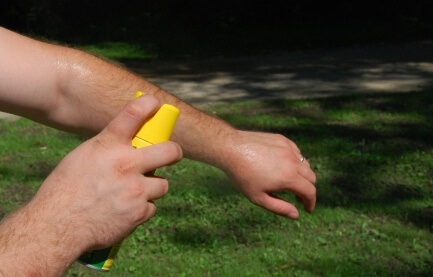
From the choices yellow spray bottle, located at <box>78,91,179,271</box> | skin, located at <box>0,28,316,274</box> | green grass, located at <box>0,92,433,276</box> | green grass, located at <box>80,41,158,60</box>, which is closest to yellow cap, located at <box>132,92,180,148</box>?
yellow spray bottle, located at <box>78,91,179,271</box>

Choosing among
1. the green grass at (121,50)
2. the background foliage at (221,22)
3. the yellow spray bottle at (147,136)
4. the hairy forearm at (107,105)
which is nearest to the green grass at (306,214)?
the hairy forearm at (107,105)

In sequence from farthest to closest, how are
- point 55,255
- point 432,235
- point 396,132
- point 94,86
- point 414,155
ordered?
point 396,132 < point 414,155 < point 432,235 < point 94,86 < point 55,255

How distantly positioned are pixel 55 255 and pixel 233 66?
969cm

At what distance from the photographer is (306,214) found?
5531 millimetres

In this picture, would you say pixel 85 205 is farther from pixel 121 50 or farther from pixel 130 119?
pixel 121 50

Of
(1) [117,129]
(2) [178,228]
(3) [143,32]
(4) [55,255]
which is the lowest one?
(3) [143,32]

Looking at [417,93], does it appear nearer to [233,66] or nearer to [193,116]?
[233,66]

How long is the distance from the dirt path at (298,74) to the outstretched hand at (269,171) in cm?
609

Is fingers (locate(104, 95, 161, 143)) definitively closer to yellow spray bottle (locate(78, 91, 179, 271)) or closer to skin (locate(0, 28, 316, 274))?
yellow spray bottle (locate(78, 91, 179, 271))

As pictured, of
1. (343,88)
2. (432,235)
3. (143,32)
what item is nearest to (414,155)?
(432,235)

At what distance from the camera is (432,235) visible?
528 cm

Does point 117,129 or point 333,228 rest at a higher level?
point 117,129

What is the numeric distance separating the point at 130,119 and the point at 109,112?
24.6 inches

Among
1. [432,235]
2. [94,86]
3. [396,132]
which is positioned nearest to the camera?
[94,86]
